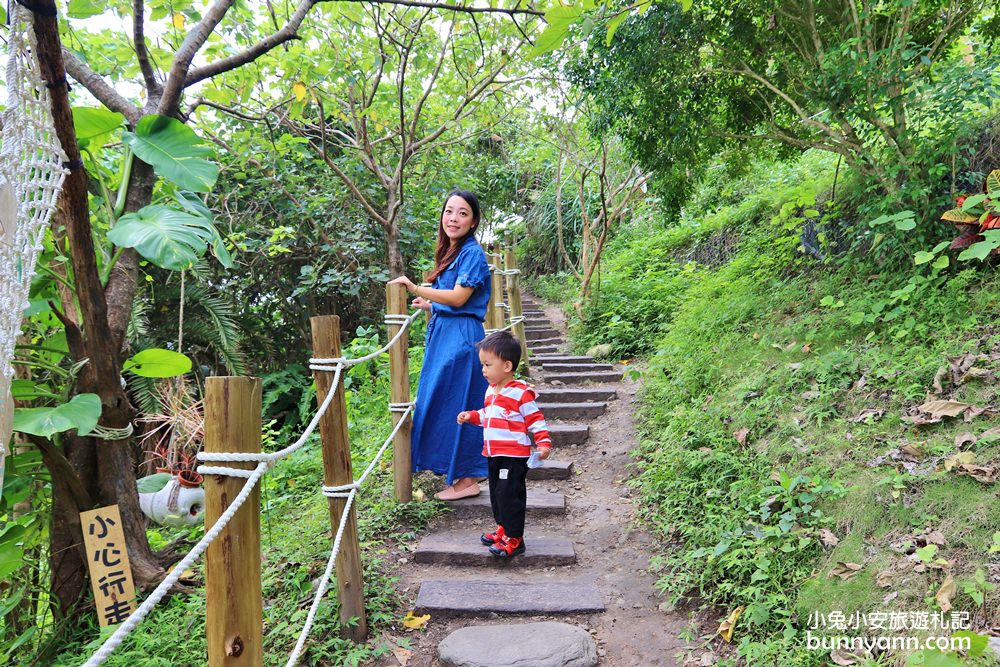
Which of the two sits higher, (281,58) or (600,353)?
(281,58)

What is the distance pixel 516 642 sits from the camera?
2.42 m

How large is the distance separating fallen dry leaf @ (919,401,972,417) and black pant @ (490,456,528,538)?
1.93 m

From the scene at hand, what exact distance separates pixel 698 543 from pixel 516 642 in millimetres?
1053

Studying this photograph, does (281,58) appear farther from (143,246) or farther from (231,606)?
(231,606)

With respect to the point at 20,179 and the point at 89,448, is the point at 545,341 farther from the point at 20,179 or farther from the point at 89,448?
the point at 20,179

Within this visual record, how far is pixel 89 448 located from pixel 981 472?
3561 millimetres

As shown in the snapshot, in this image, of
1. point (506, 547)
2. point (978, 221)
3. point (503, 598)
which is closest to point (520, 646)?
point (503, 598)

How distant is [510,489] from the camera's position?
3037 millimetres

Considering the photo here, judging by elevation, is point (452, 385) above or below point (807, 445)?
above

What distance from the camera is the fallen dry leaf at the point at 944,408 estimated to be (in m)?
2.86

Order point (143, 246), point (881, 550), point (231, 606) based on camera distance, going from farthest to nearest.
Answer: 1. point (881, 550)
2. point (143, 246)
3. point (231, 606)

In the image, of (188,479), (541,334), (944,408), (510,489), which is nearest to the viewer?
(944,408)

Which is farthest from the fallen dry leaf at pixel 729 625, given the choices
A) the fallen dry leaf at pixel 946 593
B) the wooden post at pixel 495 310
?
the wooden post at pixel 495 310

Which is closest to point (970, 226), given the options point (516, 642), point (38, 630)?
point (516, 642)
